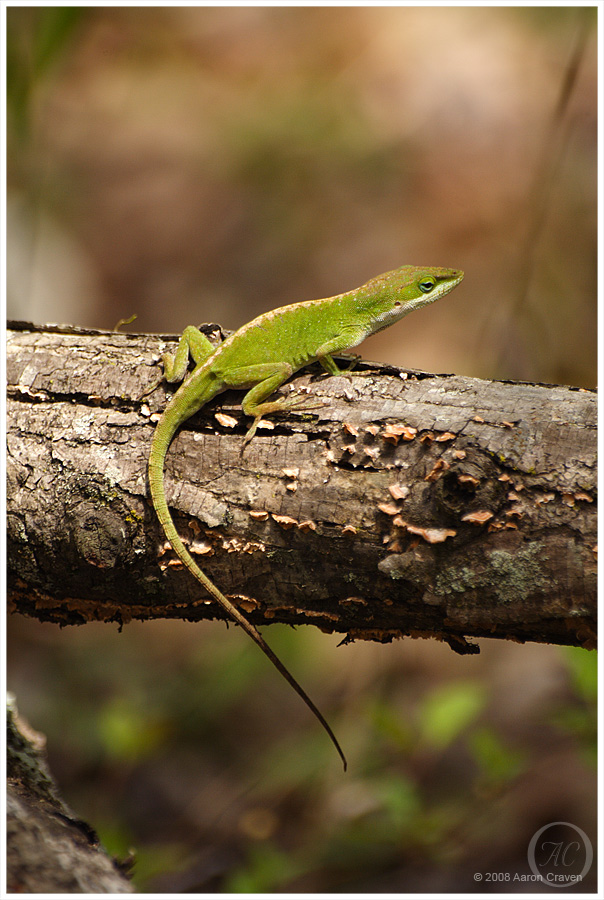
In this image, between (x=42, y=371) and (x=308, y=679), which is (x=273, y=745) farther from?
(x=42, y=371)

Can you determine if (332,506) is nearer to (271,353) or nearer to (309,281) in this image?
(271,353)

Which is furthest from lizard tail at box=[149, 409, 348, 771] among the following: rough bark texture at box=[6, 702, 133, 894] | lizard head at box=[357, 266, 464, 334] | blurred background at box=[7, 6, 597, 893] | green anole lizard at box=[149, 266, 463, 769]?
lizard head at box=[357, 266, 464, 334]

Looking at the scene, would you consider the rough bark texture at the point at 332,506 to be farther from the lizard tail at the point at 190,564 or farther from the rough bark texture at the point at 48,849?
the rough bark texture at the point at 48,849

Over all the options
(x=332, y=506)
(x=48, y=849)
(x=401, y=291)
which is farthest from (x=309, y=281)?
(x=48, y=849)

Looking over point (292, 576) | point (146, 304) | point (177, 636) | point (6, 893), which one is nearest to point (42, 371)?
point (292, 576)

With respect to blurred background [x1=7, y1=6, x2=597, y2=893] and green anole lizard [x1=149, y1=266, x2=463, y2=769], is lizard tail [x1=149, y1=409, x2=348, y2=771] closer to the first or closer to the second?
green anole lizard [x1=149, y1=266, x2=463, y2=769]

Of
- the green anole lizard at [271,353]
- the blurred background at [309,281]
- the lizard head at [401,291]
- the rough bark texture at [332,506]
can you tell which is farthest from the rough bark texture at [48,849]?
the lizard head at [401,291]
